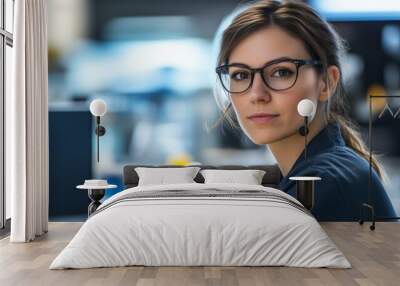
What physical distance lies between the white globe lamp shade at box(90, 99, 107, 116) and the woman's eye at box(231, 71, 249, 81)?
162cm

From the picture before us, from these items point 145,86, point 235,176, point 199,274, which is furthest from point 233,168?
point 199,274

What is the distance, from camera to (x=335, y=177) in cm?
718

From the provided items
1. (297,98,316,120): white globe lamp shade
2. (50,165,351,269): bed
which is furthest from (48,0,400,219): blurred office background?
(50,165,351,269): bed

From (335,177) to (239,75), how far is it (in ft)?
5.62

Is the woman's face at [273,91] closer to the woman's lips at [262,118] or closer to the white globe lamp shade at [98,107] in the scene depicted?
the woman's lips at [262,118]

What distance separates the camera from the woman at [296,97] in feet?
23.3

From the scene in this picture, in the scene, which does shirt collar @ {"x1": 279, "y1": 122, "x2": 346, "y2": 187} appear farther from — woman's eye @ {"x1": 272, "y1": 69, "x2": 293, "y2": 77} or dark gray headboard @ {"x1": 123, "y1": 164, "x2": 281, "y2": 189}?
woman's eye @ {"x1": 272, "y1": 69, "x2": 293, "y2": 77}

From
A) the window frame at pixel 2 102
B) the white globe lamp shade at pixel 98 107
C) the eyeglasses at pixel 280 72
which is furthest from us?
the eyeglasses at pixel 280 72

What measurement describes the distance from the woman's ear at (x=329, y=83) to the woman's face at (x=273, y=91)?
0.08 meters

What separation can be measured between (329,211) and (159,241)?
3196mm

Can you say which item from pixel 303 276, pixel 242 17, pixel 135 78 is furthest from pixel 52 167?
pixel 303 276

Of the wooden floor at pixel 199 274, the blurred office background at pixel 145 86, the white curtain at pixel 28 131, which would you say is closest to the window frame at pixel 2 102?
the white curtain at pixel 28 131

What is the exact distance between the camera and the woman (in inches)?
279

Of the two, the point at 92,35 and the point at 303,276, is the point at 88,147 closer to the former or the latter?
the point at 92,35
